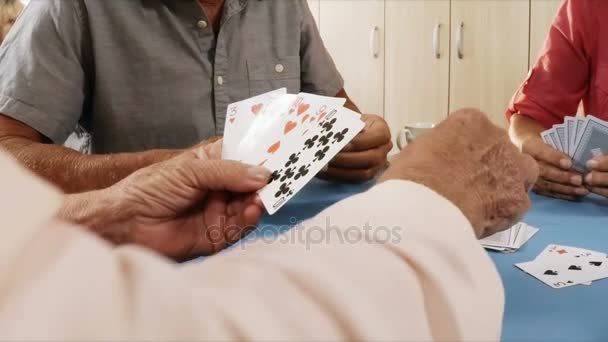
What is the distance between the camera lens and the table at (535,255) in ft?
2.24

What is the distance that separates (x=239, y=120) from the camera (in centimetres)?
125

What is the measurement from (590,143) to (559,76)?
19.4 inches

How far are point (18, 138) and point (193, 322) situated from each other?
115 cm

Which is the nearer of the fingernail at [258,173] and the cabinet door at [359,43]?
the fingernail at [258,173]

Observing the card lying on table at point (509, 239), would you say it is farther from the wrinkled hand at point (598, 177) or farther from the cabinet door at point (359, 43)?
the cabinet door at point (359, 43)

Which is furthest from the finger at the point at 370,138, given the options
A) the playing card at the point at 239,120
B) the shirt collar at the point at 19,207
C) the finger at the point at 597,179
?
the shirt collar at the point at 19,207

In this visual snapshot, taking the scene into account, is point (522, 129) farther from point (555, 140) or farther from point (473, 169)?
point (473, 169)

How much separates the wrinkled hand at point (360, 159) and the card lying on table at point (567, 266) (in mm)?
544

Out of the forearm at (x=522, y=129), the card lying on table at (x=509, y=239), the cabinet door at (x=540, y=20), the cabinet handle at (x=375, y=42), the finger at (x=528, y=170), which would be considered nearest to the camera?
the finger at (x=528, y=170)

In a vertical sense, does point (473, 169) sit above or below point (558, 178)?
above

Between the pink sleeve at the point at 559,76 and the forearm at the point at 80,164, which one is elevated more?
the pink sleeve at the point at 559,76

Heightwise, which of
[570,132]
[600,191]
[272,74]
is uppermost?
[272,74]

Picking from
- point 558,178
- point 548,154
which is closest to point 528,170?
point 558,178

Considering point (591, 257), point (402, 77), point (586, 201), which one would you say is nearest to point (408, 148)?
point (591, 257)
